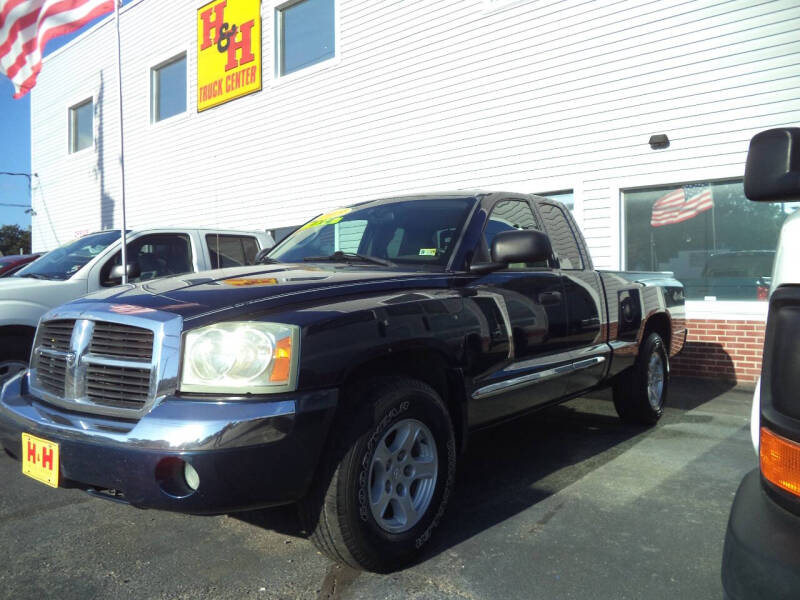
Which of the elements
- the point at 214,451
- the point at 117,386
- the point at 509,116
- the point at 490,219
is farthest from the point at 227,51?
the point at 214,451

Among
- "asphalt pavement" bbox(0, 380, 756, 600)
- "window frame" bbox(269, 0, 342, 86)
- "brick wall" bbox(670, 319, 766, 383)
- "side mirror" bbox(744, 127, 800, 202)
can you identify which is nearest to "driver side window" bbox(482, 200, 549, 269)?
"asphalt pavement" bbox(0, 380, 756, 600)

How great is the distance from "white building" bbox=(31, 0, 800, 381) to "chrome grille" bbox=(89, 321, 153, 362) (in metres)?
6.47

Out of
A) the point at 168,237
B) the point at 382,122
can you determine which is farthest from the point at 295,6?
the point at 168,237

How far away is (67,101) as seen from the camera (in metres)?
18.1

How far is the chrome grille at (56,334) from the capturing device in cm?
283

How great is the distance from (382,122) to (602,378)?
6831mm

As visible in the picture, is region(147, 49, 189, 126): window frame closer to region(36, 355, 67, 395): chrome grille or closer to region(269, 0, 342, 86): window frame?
region(269, 0, 342, 86): window frame

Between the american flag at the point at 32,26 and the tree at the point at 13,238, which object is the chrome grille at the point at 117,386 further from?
the tree at the point at 13,238

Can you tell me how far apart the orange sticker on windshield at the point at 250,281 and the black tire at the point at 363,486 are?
2.17ft

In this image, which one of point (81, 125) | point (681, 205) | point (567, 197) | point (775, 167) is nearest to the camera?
point (775, 167)

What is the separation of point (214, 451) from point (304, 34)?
35.8 ft

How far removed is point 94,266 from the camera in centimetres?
571

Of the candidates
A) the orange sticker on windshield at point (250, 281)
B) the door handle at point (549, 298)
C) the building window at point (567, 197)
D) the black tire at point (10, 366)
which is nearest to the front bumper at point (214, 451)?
the orange sticker on windshield at point (250, 281)

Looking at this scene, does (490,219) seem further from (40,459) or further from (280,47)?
(280,47)
